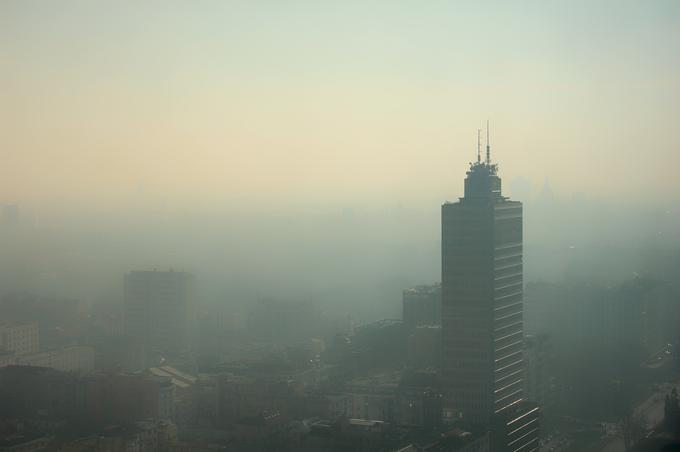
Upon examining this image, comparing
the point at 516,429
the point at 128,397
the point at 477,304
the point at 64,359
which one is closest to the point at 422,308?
the point at 477,304

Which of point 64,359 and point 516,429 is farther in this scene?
point 64,359

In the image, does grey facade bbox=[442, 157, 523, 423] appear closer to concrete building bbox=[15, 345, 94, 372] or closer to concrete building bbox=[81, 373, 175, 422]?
concrete building bbox=[81, 373, 175, 422]

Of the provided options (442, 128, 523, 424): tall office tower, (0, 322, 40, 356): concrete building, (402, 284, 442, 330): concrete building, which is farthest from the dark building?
(0, 322, 40, 356): concrete building

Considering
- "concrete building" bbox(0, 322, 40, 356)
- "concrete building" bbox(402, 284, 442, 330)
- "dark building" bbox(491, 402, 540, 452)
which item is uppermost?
"concrete building" bbox(402, 284, 442, 330)

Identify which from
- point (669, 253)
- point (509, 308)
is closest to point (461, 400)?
point (509, 308)

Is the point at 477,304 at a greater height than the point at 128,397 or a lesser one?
greater

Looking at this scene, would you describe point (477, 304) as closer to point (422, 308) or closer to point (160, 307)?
point (422, 308)

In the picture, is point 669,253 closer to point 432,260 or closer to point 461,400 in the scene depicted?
point 432,260
